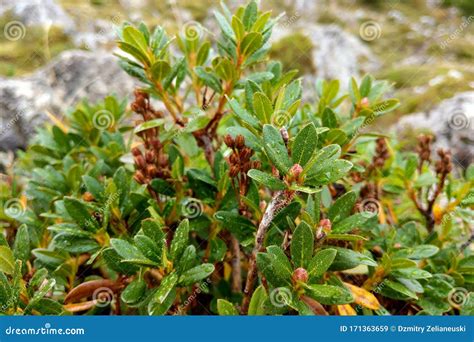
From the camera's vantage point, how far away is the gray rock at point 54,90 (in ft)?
14.4

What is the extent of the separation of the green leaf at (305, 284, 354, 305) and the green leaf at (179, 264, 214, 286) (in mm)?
282

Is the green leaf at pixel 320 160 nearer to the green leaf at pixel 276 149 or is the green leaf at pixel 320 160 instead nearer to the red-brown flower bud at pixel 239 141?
the green leaf at pixel 276 149

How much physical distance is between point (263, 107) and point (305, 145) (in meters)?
0.18

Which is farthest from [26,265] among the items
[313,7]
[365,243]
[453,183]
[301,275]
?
[313,7]

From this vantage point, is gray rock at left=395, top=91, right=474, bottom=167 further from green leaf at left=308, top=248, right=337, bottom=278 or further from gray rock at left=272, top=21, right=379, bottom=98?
green leaf at left=308, top=248, right=337, bottom=278

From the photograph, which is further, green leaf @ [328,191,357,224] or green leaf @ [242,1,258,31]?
green leaf @ [242,1,258,31]

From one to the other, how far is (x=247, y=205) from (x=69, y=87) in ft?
13.4

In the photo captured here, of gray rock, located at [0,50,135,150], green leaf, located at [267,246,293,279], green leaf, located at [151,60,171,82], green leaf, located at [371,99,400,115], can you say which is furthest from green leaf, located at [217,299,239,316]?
gray rock, located at [0,50,135,150]

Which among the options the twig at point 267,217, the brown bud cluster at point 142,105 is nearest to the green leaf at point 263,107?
the twig at point 267,217

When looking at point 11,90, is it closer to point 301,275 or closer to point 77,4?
point 301,275

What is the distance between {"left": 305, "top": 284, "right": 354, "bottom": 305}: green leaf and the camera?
4.13 ft

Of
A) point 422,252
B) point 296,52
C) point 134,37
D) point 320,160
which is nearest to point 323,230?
point 320,160

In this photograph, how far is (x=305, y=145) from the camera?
4.15ft

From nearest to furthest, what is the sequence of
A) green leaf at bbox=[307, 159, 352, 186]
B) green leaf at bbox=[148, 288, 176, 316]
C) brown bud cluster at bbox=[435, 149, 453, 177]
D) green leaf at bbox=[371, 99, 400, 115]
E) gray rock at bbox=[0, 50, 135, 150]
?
green leaf at bbox=[307, 159, 352, 186] → green leaf at bbox=[148, 288, 176, 316] → green leaf at bbox=[371, 99, 400, 115] → brown bud cluster at bbox=[435, 149, 453, 177] → gray rock at bbox=[0, 50, 135, 150]
